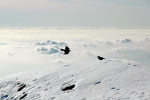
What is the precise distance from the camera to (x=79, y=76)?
2705 centimetres

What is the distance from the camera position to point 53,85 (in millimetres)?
26188

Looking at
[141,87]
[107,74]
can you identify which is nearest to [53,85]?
[107,74]

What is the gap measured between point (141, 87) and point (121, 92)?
246cm

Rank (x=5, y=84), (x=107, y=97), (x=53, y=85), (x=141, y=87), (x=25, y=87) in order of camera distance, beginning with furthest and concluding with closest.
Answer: (x=5, y=84), (x=25, y=87), (x=53, y=85), (x=141, y=87), (x=107, y=97)

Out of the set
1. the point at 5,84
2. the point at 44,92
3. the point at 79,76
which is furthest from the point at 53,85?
the point at 5,84

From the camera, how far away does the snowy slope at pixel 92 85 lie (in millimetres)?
19250

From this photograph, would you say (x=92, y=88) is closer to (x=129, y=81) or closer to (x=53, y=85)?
(x=129, y=81)

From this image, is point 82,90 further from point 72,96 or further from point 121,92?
point 121,92

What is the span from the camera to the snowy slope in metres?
19.2

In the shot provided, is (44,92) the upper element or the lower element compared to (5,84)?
upper

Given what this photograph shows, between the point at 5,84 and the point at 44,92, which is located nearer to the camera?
the point at 44,92

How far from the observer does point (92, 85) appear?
74.1ft

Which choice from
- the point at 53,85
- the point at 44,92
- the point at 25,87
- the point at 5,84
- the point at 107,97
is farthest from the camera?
the point at 5,84

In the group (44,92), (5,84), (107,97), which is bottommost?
(5,84)
